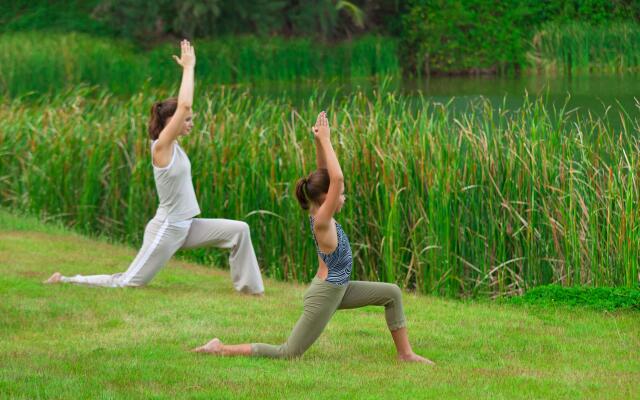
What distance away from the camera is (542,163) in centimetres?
920

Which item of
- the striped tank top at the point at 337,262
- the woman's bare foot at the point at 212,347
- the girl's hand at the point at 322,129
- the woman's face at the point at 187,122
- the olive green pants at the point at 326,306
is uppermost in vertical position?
the girl's hand at the point at 322,129

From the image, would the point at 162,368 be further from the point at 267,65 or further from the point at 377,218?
the point at 267,65

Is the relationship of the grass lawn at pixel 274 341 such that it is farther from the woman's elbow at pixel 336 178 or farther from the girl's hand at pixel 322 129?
the girl's hand at pixel 322 129

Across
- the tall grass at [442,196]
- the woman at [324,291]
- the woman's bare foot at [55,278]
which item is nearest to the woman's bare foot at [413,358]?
the woman at [324,291]

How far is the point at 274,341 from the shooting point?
22.2ft

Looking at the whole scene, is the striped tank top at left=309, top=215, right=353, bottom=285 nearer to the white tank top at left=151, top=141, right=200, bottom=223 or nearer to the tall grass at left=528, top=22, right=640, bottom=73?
the white tank top at left=151, top=141, right=200, bottom=223

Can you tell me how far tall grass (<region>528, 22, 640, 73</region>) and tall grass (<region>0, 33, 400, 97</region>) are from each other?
4131 mm

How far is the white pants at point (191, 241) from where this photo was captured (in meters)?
8.31

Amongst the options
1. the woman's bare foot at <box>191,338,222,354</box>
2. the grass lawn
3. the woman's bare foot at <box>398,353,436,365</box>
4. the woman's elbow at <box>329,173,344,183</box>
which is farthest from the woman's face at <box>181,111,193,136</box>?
the woman's bare foot at <box>398,353,436,365</box>

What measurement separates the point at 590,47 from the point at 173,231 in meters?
21.3

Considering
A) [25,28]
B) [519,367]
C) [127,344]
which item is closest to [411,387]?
[519,367]

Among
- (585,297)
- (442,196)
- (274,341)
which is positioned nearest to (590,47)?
(442,196)

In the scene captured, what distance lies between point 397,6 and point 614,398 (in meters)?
29.5

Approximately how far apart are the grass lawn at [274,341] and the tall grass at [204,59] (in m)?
16.2
